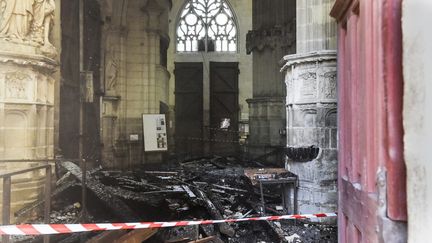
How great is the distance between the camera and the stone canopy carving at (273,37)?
14184mm

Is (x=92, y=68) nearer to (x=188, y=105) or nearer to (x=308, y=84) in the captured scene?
(x=308, y=84)

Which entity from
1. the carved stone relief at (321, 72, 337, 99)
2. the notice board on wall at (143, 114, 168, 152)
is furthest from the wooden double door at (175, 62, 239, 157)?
the carved stone relief at (321, 72, 337, 99)

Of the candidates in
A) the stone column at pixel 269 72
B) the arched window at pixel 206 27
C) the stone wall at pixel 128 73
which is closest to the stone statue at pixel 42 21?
the stone wall at pixel 128 73

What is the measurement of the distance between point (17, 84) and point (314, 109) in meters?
4.69

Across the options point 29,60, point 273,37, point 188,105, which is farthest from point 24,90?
point 188,105

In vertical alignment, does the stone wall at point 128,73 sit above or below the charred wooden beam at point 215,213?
above

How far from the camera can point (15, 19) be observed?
18.5 ft

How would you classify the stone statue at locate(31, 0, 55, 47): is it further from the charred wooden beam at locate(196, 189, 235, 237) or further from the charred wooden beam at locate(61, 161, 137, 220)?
the charred wooden beam at locate(196, 189, 235, 237)

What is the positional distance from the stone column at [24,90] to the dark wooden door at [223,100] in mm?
14533

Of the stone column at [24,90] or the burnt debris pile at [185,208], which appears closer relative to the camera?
the burnt debris pile at [185,208]

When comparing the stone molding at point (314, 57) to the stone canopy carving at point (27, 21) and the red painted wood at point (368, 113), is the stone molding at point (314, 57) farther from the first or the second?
the stone canopy carving at point (27, 21)

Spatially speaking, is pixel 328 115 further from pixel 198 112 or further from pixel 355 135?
pixel 198 112

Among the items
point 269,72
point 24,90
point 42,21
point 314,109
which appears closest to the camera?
point 24,90

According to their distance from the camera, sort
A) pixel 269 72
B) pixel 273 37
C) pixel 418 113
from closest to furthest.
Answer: pixel 418 113
pixel 273 37
pixel 269 72
